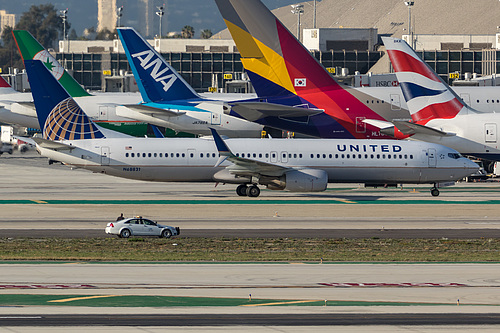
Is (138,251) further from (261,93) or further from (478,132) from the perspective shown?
(478,132)

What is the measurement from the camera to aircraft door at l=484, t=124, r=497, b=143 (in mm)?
62000

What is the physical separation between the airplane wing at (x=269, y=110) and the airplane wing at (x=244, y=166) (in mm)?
7750

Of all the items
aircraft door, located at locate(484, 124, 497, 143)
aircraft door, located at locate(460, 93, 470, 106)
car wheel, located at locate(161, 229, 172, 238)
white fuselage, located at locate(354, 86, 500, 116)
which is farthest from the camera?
aircraft door, located at locate(460, 93, 470, 106)

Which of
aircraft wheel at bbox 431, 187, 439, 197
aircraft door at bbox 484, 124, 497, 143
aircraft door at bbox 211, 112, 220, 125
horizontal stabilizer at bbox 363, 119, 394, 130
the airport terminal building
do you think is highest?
the airport terminal building

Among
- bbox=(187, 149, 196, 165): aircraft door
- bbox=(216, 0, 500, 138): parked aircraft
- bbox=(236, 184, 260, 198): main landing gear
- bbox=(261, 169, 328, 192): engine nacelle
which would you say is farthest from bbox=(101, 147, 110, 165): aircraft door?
bbox=(216, 0, 500, 138): parked aircraft

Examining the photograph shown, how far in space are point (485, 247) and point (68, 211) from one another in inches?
936

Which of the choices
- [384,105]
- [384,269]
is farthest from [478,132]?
[384,269]

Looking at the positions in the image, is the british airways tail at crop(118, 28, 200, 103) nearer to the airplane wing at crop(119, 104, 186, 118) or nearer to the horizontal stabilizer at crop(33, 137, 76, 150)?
the airplane wing at crop(119, 104, 186, 118)

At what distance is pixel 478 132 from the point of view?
2451 inches

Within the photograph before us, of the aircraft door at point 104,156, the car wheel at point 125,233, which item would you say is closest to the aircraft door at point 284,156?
the aircraft door at point 104,156

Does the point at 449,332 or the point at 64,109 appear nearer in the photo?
the point at 449,332

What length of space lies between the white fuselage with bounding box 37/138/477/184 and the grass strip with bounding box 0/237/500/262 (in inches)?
683

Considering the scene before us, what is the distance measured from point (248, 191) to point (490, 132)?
18793mm

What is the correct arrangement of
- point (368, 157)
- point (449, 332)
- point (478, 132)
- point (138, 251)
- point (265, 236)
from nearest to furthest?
point (449, 332), point (138, 251), point (265, 236), point (368, 157), point (478, 132)
